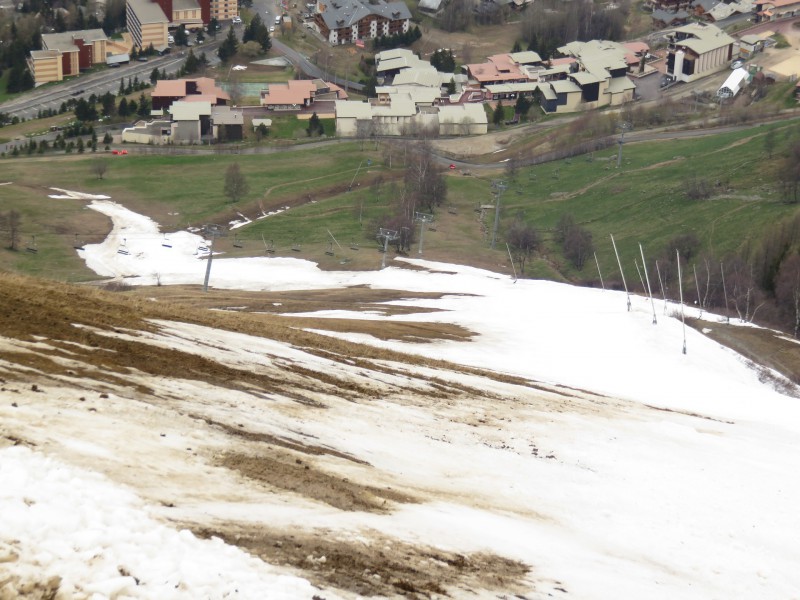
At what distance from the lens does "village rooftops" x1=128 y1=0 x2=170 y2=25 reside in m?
154

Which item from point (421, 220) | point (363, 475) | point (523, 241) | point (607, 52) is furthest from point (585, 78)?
point (363, 475)

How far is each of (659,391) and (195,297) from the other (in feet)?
77.0

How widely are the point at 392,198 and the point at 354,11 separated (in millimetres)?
67975

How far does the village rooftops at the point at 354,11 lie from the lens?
15825 centimetres

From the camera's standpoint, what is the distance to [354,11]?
161 m

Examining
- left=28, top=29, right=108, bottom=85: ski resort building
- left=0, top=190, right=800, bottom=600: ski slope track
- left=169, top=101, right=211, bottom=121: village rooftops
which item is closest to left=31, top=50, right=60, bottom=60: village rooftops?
left=28, top=29, right=108, bottom=85: ski resort building

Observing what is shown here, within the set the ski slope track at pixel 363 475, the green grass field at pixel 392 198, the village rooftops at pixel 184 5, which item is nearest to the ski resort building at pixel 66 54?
the village rooftops at pixel 184 5

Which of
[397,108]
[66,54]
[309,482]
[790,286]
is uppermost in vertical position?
[309,482]

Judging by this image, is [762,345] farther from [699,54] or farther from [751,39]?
[751,39]

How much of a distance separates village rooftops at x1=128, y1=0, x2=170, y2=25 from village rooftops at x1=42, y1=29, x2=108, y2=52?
6.44 metres

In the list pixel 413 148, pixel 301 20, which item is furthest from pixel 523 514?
pixel 301 20

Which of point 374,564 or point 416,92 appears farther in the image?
point 416,92

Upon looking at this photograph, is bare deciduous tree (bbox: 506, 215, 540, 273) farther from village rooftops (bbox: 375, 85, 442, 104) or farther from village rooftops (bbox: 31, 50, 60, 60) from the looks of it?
village rooftops (bbox: 31, 50, 60, 60)

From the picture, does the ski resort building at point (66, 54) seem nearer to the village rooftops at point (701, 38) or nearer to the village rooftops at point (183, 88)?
the village rooftops at point (183, 88)
